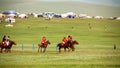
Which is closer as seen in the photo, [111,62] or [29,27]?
[111,62]

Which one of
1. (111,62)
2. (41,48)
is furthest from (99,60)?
(41,48)

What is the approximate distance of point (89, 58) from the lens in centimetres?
4131

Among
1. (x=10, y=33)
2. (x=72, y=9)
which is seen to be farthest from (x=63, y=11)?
(x=10, y=33)

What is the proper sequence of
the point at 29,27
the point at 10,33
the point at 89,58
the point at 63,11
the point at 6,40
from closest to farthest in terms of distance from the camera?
the point at 89,58, the point at 6,40, the point at 10,33, the point at 29,27, the point at 63,11

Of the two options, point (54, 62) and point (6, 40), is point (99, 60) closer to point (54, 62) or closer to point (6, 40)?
point (54, 62)

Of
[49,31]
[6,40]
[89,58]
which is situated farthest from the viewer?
[49,31]

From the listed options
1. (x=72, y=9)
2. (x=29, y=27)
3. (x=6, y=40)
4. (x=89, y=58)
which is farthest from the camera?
(x=72, y=9)

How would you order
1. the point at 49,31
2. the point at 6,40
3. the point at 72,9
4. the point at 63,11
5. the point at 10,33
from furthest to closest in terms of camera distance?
the point at 63,11 < the point at 72,9 < the point at 49,31 < the point at 10,33 < the point at 6,40

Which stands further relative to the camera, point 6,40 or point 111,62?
point 6,40

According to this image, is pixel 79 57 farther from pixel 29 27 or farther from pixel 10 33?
pixel 29 27

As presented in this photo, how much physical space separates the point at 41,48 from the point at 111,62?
41.1ft

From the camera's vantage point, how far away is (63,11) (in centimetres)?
16725

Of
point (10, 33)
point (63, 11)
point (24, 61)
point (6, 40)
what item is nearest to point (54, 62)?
point (24, 61)

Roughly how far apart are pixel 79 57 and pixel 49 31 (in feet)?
170
